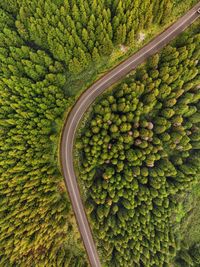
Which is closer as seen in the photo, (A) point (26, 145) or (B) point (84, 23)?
(B) point (84, 23)

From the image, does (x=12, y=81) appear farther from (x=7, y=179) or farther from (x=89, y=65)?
(x=7, y=179)

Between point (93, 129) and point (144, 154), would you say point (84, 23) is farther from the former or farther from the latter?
point (144, 154)

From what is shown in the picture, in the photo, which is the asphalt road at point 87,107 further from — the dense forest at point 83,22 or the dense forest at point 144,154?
the dense forest at point 83,22

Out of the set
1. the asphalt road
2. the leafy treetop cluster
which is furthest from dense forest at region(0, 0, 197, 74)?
the asphalt road

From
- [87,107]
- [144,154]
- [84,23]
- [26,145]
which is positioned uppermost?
[84,23]

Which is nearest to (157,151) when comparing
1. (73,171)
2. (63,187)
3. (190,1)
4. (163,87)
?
(163,87)

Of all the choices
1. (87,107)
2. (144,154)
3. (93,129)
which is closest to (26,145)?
(93,129)
